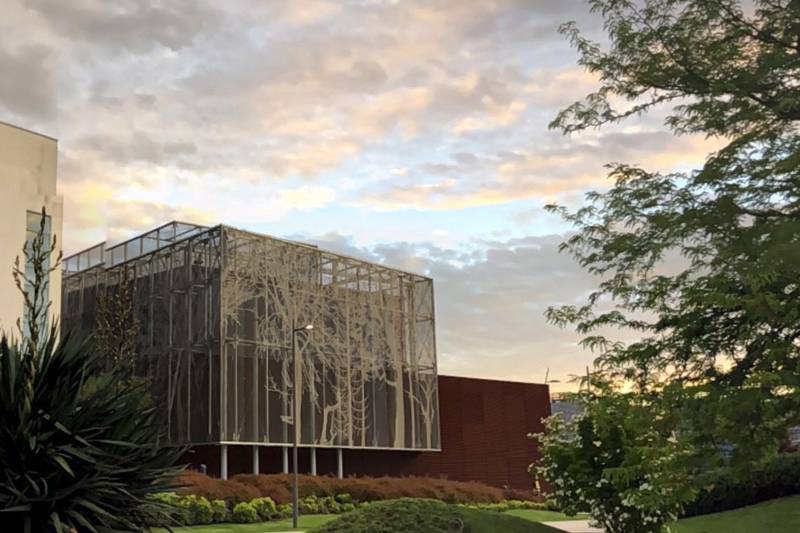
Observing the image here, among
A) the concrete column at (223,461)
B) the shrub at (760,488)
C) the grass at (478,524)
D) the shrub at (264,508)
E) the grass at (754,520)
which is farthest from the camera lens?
the concrete column at (223,461)

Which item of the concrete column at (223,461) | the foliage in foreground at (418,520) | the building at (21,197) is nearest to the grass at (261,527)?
the concrete column at (223,461)

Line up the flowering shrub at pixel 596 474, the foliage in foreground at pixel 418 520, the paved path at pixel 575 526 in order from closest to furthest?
the foliage in foreground at pixel 418 520 → the flowering shrub at pixel 596 474 → the paved path at pixel 575 526

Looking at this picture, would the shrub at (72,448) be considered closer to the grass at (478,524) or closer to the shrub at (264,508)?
the grass at (478,524)

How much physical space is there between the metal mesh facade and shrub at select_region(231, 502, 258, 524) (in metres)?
9.91

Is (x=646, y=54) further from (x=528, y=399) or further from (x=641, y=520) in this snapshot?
(x=528, y=399)

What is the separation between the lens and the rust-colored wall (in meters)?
53.9

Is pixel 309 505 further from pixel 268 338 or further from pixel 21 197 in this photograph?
pixel 21 197

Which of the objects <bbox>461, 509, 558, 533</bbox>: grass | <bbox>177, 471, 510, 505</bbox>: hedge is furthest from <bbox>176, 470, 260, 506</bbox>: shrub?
<bbox>461, 509, 558, 533</bbox>: grass

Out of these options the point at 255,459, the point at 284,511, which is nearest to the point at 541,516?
the point at 284,511

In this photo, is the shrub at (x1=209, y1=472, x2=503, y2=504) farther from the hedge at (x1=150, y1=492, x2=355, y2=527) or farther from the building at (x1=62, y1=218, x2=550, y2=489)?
the building at (x1=62, y1=218, x2=550, y2=489)

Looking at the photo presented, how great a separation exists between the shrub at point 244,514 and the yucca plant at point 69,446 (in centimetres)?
2351

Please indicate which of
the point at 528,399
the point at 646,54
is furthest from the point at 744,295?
the point at 528,399

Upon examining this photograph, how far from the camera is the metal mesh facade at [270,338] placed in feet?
145

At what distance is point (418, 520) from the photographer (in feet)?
46.0
